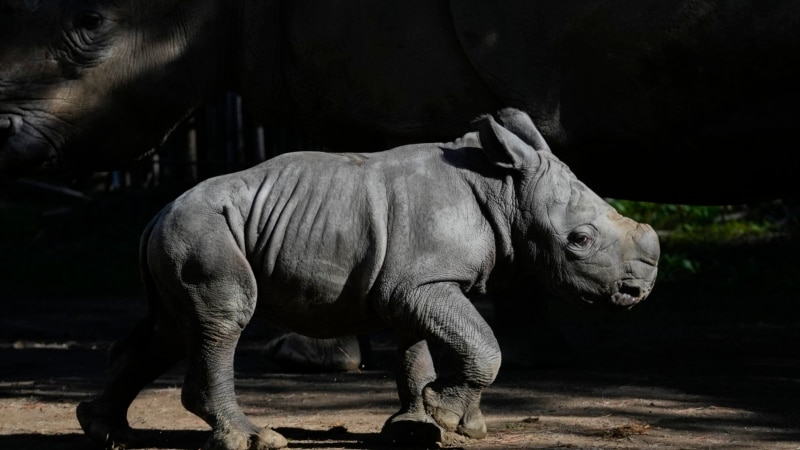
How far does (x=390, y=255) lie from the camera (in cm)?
419

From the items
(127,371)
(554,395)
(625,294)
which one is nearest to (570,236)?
(625,294)

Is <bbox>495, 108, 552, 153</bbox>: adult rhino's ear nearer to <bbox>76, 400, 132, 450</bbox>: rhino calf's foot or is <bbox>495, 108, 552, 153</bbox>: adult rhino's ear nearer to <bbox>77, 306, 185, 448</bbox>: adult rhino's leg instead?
<bbox>77, 306, 185, 448</bbox>: adult rhino's leg

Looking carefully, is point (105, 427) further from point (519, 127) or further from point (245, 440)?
point (519, 127)

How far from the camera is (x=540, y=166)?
14.4ft

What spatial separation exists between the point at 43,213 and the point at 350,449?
952cm

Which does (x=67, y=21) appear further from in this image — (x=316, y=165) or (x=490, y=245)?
(x=490, y=245)

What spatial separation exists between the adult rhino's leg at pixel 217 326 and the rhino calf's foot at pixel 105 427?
0.39m

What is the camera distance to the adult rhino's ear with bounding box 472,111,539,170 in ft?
14.2

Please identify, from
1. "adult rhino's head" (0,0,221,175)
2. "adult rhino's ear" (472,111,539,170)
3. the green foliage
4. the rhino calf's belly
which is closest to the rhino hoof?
the rhino calf's belly

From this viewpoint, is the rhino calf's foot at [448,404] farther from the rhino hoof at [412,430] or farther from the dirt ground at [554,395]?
the dirt ground at [554,395]

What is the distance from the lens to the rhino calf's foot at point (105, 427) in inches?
176

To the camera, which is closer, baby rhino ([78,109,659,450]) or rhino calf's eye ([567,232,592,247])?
baby rhino ([78,109,659,450])

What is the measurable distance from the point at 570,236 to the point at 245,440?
46.2 inches

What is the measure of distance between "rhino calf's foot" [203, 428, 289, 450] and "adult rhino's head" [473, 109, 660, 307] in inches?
38.0
